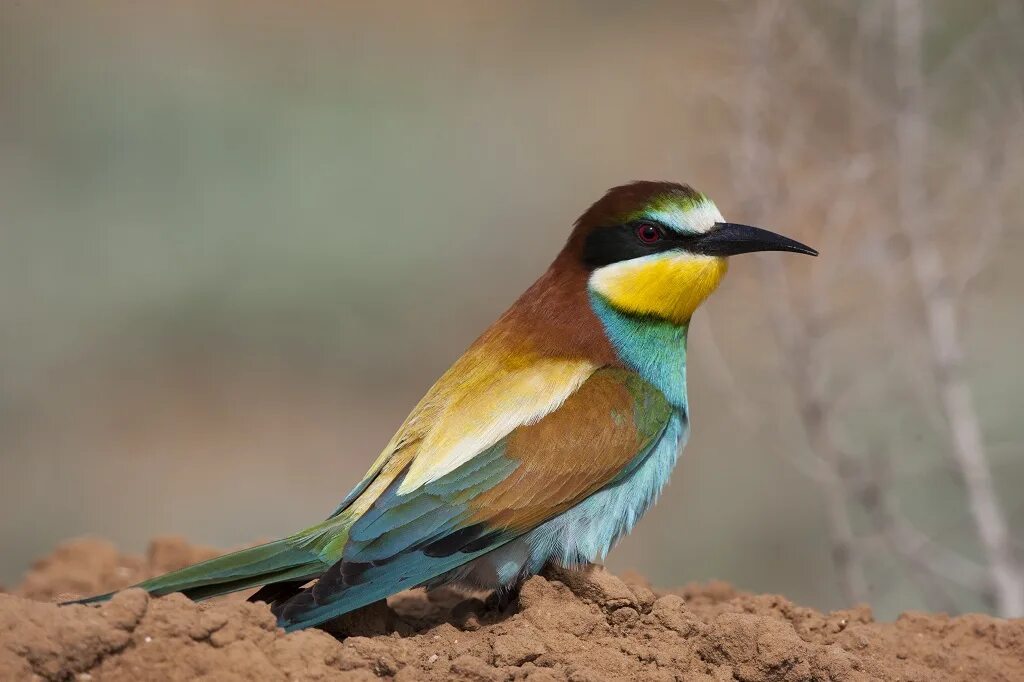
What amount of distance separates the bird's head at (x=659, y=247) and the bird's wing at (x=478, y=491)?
13.1 inches

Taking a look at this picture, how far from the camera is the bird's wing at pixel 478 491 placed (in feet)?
10.8

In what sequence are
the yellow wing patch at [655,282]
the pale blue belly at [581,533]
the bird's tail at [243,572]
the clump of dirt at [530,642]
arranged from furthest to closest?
the yellow wing patch at [655,282] → the pale blue belly at [581,533] → the bird's tail at [243,572] → the clump of dirt at [530,642]

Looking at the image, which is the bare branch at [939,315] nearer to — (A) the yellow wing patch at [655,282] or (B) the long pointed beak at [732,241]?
(B) the long pointed beak at [732,241]

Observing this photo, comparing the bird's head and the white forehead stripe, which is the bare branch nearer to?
the bird's head

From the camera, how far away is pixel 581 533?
3.60m

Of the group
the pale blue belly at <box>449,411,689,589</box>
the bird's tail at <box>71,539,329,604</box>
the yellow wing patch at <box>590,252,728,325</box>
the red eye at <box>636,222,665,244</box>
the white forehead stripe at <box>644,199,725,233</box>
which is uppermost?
the white forehead stripe at <box>644,199,725,233</box>

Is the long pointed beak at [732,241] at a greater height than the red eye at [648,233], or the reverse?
the long pointed beak at [732,241]

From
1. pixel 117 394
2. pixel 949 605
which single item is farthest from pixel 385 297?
pixel 949 605

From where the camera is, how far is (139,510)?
28.1ft

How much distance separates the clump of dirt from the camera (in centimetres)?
275

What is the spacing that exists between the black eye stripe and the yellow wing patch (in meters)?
0.02

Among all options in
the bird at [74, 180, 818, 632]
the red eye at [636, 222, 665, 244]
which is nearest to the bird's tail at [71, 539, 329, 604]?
the bird at [74, 180, 818, 632]

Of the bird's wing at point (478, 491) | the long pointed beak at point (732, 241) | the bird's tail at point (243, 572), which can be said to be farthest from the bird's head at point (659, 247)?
the bird's tail at point (243, 572)

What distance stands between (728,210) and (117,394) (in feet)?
17.3
